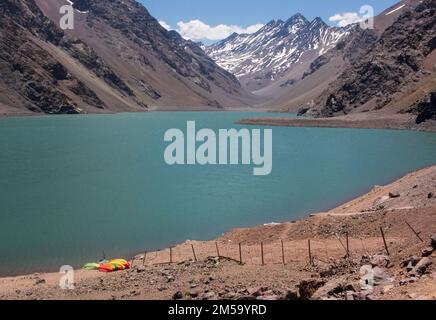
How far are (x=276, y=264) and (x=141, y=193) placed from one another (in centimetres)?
2667

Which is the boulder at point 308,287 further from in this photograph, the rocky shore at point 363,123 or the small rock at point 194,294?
the rocky shore at point 363,123

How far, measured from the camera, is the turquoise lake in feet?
97.7

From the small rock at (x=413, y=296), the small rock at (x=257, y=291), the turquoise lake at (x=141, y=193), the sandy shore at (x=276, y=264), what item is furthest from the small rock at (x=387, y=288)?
the turquoise lake at (x=141, y=193)

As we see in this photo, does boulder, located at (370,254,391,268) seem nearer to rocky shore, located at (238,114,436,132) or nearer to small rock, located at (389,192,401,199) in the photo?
small rock, located at (389,192,401,199)

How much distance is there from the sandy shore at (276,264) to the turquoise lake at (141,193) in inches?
177

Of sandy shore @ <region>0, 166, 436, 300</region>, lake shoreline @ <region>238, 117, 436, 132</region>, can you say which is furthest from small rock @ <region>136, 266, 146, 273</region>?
lake shoreline @ <region>238, 117, 436, 132</region>

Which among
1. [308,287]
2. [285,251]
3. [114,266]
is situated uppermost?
[285,251]

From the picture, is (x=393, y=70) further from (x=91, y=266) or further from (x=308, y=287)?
(x=308, y=287)

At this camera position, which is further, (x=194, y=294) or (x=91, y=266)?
(x=91, y=266)

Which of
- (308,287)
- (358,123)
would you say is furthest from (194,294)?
(358,123)

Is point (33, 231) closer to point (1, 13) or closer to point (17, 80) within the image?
point (17, 80)

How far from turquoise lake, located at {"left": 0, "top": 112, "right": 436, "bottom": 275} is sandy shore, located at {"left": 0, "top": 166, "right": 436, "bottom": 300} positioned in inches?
177

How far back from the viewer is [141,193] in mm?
45125

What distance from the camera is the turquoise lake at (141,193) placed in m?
29.8
